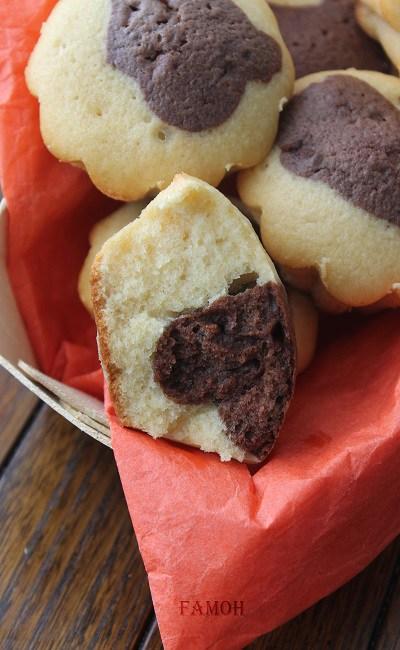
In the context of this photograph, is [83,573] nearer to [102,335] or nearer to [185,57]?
[102,335]

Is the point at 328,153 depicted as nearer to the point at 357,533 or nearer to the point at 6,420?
the point at 357,533

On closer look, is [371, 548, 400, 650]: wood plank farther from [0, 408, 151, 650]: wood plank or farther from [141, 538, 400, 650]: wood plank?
[0, 408, 151, 650]: wood plank

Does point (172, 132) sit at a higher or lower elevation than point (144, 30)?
lower

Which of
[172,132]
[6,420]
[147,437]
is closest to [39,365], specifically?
[6,420]

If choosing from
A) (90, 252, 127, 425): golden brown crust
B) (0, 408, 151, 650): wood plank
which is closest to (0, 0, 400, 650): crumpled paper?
(90, 252, 127, 425): golden brown crust

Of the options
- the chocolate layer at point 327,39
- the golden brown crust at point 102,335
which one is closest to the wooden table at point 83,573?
the golden brown crust at point 102,335

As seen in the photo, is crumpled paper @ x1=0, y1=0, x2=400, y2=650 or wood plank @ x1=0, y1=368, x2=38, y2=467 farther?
wood plank @ x1=0, y1=368, x2=38, y2=467

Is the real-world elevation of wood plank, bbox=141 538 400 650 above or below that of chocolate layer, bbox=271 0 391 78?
below
